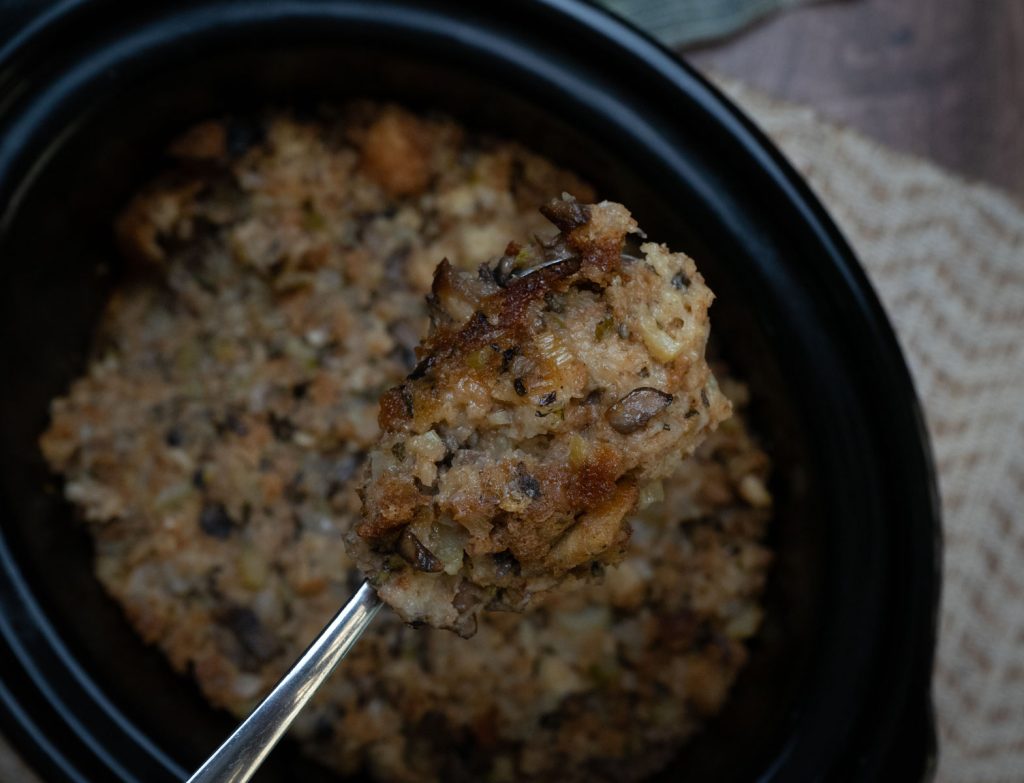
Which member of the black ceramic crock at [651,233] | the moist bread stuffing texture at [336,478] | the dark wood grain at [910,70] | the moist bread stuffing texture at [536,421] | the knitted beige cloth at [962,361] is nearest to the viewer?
the moist bread stuffing texture at [536,421]

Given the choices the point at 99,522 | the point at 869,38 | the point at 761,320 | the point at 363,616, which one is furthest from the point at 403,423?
the point at 869,38

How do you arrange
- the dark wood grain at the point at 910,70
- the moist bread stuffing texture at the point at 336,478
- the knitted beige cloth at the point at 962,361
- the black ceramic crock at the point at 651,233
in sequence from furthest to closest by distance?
1. the dark wood grain at the point at 910,70
2. the knitted beige cloth at the point at 962,361
3. the moist bread stuffing texture at the point at 336,478
4. the black ceramic crock at the point at 651,233

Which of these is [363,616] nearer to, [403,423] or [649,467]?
[403,423]

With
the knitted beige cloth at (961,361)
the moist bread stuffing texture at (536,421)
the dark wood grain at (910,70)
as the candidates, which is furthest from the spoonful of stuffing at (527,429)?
the dark wood grain at (910,70)

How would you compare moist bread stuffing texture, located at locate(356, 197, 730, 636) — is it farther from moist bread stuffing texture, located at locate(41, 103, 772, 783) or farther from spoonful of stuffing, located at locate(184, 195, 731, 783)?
moist bread stuffing texture, located at locate(41, 103, 772, 783)

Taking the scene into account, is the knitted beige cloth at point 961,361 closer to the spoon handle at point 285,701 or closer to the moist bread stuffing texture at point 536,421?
the moist bread stuffing texture at point 536,421

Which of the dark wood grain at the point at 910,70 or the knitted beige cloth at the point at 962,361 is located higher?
the dark wood grain at the point at 910,70

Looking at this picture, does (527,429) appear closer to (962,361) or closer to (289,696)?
(289,696)

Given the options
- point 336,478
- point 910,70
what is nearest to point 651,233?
point 336,478
